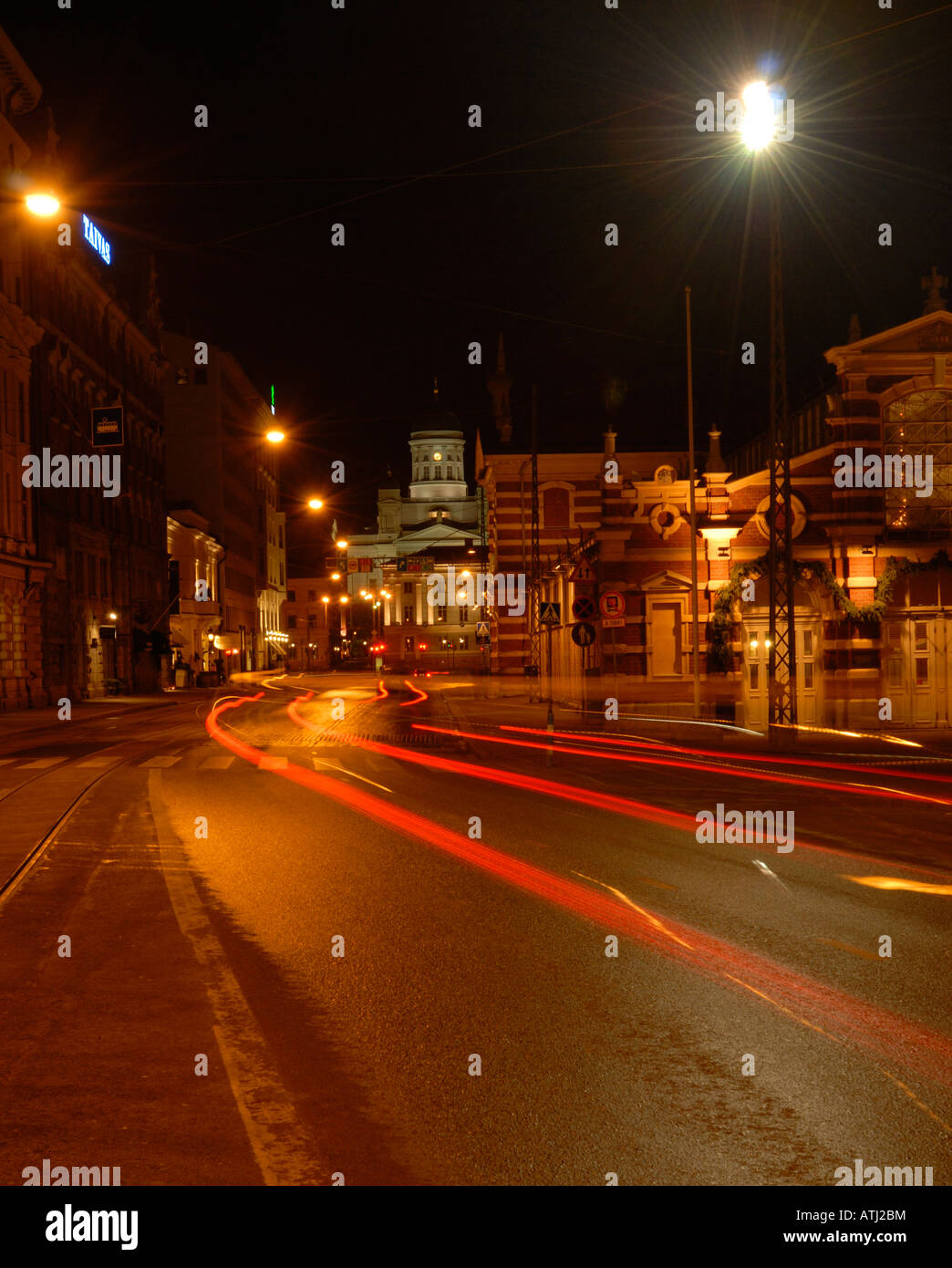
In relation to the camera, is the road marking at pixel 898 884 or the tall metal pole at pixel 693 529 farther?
the tall metal pole at pixel 693 529

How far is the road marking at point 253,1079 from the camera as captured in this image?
471cm

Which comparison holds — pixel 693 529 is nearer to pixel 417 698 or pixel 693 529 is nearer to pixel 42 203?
pixel 42 203

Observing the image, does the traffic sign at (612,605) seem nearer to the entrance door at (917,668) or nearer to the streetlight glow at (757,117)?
the entrance door at (917,668)

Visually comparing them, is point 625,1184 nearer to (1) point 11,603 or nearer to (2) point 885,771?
(2) point 885,771

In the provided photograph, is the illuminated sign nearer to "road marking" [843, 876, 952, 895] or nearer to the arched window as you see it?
the arched window

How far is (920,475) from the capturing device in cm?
3647

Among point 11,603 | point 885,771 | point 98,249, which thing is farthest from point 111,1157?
point 98,249

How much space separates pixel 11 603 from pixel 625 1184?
Result: 42.9 m

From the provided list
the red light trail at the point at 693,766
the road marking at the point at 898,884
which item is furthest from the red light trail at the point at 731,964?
the red light trail at the point at 693,766

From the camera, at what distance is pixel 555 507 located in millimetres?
66062

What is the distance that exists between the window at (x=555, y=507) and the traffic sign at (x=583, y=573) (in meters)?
24.4
